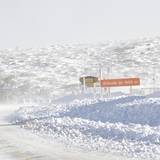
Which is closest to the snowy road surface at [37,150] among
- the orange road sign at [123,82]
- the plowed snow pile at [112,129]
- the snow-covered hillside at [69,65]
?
the plowed snow pile at [112,129]

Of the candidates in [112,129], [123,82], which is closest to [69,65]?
[123,82]

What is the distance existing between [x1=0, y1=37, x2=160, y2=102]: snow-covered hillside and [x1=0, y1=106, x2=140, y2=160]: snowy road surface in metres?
53.6

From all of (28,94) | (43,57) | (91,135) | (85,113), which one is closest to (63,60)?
A: (43,57)

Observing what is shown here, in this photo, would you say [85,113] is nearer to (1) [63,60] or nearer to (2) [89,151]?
(2) [89,151]

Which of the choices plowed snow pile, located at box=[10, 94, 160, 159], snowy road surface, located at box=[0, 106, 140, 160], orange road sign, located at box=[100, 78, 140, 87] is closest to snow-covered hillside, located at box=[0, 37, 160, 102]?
orange road sign, located at box=[100, 78, 140, 87]

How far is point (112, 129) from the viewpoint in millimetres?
18000

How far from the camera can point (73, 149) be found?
1472 centimetres

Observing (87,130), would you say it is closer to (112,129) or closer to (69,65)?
(112,129)

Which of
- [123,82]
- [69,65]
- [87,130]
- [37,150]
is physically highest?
[69,65]

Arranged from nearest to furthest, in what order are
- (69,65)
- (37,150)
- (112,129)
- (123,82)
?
(37,150), (112,129), (123,82), (69,65)

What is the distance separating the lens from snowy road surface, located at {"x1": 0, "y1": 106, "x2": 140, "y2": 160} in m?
13.2

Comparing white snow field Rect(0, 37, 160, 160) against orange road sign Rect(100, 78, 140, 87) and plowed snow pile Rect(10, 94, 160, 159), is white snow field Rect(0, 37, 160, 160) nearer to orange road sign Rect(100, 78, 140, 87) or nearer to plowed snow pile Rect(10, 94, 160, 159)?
plowed snow pile Rect(10, 94, 160, 159)

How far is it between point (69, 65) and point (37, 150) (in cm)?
12252

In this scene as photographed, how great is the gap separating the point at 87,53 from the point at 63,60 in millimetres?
17413
